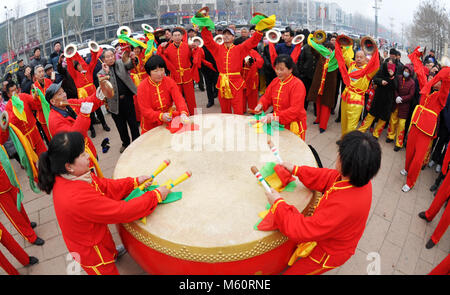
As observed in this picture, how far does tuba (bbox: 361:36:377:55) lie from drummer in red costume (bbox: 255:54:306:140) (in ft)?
4.30

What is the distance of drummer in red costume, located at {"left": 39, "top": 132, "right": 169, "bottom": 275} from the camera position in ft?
5.61

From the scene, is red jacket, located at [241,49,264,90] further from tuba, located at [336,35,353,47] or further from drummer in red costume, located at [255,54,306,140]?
drummer in red costume, located at [255,54,306,140]

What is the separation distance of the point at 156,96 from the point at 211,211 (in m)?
2.15

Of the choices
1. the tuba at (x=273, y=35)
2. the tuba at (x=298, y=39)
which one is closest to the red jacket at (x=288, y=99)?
the tuba at (x=273, y=35)

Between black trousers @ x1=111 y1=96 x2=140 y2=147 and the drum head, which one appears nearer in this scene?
the drum head

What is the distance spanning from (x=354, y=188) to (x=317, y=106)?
4.13 metres

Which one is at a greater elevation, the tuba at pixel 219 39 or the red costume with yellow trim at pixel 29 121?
the tuba at pixel 219 39

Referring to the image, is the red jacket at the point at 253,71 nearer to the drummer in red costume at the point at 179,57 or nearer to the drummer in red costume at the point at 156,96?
the drummer in red costume at the point at 179,57

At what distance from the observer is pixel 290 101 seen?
3.35 m

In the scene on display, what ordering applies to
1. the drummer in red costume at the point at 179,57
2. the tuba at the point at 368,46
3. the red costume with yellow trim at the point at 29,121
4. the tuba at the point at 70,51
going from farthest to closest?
1. the drummer in red costume at the point at 179,57
2. the tuba at the point at 70,51
3. the tuba at the point at 368,46
4. the red costume with yellow trim at the point at 29,121

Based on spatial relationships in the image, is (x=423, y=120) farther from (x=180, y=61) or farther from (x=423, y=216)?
(x=180, y=61)

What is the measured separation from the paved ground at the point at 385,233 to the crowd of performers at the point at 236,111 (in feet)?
0.40

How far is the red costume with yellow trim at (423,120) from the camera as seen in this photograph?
10.5 feet

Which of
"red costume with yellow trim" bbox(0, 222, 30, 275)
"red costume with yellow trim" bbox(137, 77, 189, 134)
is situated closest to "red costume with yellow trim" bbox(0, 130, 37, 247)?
"red costume with yellow trim" bbox(0, 222, 30, 275)
